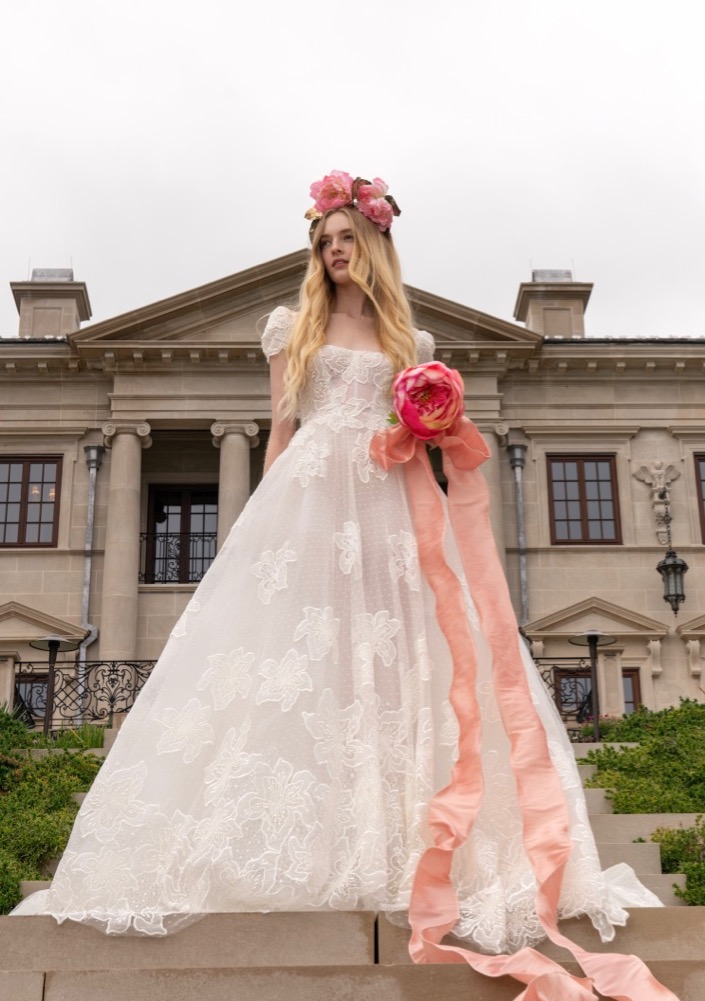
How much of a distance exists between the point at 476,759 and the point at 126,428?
23.6 metres

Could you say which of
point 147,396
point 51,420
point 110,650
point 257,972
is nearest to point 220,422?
point 147,396

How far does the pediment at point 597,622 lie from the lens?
26.2 m

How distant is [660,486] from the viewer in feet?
89.9

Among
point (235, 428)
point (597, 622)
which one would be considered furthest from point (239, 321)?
point (597, 622)

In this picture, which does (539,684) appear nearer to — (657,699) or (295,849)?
(295,849)

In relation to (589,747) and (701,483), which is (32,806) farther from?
(701,483)

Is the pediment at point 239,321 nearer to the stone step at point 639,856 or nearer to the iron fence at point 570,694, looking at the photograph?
the iron fence at point 570,694

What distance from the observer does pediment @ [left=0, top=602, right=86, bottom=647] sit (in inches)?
1032

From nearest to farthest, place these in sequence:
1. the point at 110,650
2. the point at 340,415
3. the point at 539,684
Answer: the point at 539,684 < the point at 340,415 < the point at 110,650

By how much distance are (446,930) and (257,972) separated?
0.62m

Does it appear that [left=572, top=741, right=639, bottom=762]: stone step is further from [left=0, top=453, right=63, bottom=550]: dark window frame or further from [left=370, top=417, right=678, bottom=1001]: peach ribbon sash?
[left=0, top=453, right=63, bottom=550]: dark window frame

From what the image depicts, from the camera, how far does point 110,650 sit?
25.5 m

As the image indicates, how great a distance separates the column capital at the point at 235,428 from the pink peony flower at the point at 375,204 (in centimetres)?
2193

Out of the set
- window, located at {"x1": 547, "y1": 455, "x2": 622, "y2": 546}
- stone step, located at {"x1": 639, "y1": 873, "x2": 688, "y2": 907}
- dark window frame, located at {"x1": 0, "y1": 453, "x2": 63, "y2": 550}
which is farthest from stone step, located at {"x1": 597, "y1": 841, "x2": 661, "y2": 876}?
dark window frame, located at {"x1": 0, "y1": 453, "x2": 63, "y2": 550}
